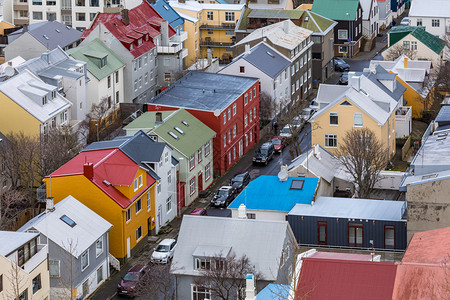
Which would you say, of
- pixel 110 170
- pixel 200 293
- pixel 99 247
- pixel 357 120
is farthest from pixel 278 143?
pixel 200 293

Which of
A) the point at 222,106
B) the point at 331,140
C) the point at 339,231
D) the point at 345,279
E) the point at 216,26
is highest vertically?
the point at 216,26

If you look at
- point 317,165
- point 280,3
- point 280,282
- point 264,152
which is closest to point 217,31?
point 280,3

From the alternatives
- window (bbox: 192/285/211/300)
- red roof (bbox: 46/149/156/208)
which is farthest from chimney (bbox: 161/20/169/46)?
window (bbox: 192/285/211/300)

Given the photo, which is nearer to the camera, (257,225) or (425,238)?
(425,238)

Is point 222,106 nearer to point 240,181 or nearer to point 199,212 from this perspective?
point 240,181

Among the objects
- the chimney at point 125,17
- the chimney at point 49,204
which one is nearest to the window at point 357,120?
the chimney at point 49,204

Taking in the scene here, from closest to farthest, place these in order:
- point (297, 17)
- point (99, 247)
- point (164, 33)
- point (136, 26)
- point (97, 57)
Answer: point (99, 247) < point (97, 57) < point (136, 26) < point (164, 33) < point (297, 17)

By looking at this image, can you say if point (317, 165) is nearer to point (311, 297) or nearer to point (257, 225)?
point (257, 225)

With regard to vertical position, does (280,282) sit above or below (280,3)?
below
